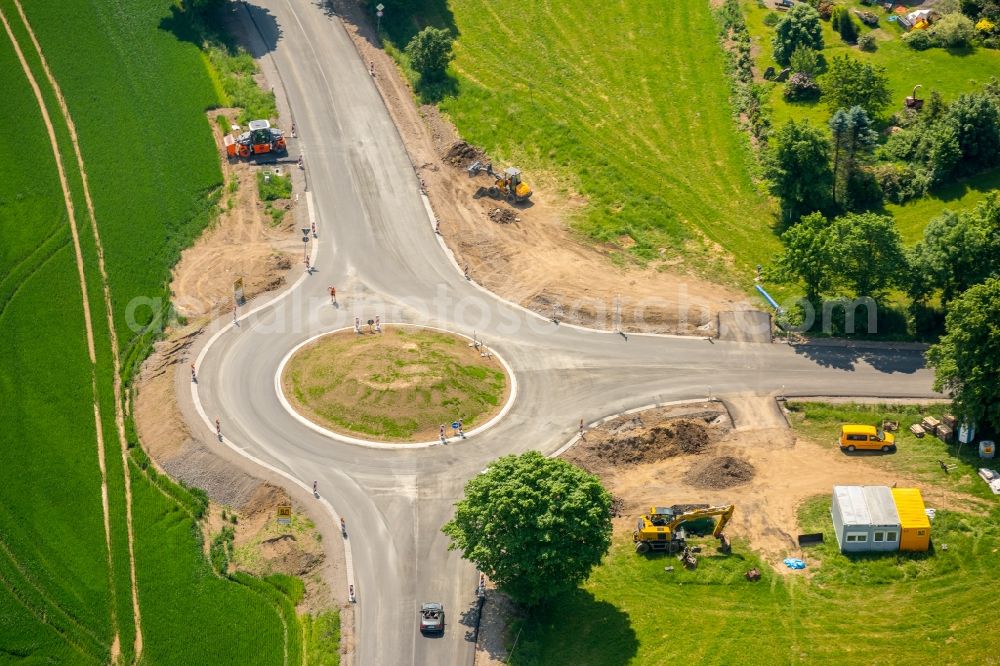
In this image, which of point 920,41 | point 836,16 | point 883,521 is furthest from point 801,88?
point 883,521

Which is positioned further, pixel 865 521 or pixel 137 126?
pixel 137 126

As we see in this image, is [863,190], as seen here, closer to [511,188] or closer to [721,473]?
[511,188]

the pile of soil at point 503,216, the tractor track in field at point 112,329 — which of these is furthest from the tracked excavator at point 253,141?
the pile of soil at point 503,216

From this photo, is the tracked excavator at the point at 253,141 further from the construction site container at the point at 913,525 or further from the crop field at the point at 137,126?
the construction site container at the point at 913,525

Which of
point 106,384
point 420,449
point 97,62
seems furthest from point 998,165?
point 97,62

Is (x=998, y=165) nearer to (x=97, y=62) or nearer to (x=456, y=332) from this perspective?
(x=456, y=332)

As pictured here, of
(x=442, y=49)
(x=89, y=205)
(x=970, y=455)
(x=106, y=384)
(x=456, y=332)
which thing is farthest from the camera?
(x=442, y=49)
